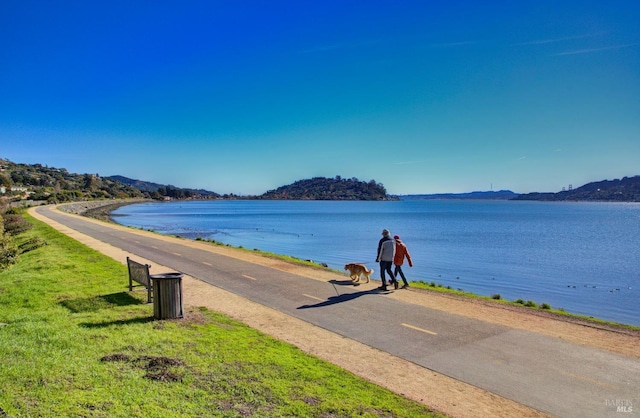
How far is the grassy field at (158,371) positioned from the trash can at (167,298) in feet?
0.94

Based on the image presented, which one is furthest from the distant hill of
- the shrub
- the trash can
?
the trash can

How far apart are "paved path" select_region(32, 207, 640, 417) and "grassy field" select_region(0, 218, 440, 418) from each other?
1.76m

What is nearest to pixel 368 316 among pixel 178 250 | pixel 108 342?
pixel 108 342

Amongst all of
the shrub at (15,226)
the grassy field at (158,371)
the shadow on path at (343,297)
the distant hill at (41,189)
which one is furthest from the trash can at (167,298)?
the distant hill at (41,189)

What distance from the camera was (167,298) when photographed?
988cm

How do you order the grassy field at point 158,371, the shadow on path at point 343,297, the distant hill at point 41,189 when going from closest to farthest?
the grassy field at point 158,371, the shadow on path at point 343,297, the distant hill at point 41,189

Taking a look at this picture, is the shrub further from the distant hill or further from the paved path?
the distant hill

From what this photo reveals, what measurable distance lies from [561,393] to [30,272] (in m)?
16.6

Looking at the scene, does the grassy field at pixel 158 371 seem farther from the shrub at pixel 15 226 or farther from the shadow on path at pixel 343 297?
the shrub at pixel 15 226

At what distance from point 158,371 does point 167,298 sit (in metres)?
3.50

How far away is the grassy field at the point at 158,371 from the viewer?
17.8ft

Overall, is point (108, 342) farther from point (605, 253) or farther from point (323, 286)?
point (605, 253)

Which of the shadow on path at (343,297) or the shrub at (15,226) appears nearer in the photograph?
the shadow on path at (343,297)

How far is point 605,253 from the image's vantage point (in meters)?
37.7
